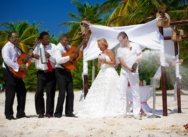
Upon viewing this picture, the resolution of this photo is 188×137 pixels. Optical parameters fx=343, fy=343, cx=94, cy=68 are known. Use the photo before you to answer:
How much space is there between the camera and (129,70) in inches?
293

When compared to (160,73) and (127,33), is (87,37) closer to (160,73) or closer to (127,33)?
(127,33)

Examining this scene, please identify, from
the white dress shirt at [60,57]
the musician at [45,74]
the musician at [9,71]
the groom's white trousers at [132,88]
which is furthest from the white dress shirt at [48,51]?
the groom's white trousers at [132,88]

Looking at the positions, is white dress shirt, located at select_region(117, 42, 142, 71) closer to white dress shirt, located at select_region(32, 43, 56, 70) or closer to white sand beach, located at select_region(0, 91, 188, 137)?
white sand beach, located at select_region(0, 91, 188, 137)

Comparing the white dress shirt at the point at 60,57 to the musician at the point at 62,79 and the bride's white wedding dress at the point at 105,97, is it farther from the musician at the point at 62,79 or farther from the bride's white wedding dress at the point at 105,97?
the bride's white wedding dress at the point at 105,97

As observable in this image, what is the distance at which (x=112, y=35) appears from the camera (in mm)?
8172

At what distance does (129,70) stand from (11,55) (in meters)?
2.60

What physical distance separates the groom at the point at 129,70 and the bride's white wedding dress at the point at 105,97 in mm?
297

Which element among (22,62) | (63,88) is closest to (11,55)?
(22,62)

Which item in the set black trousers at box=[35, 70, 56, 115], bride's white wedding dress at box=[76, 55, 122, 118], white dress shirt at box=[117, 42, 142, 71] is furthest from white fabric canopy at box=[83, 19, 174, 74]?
black trousers at box=[35, 70, 56, 115]

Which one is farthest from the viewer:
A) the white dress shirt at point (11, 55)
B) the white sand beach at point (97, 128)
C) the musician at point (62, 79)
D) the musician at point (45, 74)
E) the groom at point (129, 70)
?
the musician at point (45, 74)

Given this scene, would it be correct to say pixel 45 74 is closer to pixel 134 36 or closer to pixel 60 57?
pixel 60 57

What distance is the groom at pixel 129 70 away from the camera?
24.4 feet

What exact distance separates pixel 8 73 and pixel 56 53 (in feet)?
3.70

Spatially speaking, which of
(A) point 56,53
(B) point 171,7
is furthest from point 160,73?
(B) point 171,7
